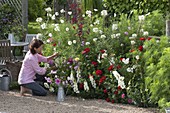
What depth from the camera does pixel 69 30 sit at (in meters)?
7.16

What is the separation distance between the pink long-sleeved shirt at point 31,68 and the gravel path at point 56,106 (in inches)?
11.2

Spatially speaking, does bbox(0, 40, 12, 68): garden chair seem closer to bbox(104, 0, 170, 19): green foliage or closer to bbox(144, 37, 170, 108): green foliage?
bbox(104, 0, 170, 19): green foliage

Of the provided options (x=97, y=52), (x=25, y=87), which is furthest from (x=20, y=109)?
(x=97, y=52)

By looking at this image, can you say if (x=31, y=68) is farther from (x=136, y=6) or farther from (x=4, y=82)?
(x=136, y=6)

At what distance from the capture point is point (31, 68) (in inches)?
275

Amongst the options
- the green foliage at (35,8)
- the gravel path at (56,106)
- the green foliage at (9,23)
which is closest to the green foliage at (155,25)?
the gravel path at (56,106)

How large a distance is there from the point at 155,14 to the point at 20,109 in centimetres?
275

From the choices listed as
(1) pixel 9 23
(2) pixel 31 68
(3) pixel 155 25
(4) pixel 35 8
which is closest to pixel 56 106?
(2) pixel 31 68

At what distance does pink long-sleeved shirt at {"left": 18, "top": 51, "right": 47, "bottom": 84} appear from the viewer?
6906 mm

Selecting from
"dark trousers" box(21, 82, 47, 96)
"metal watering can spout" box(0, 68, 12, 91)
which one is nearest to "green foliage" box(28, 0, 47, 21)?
"metal watering can spout" box(0, 68, 12, 91)

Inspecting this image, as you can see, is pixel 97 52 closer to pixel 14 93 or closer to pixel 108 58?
pixel 108 58

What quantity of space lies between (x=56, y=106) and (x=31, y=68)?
103 cm

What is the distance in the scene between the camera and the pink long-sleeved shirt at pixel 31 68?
6.91 metres

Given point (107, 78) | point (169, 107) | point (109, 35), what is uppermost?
point (109, 35)
